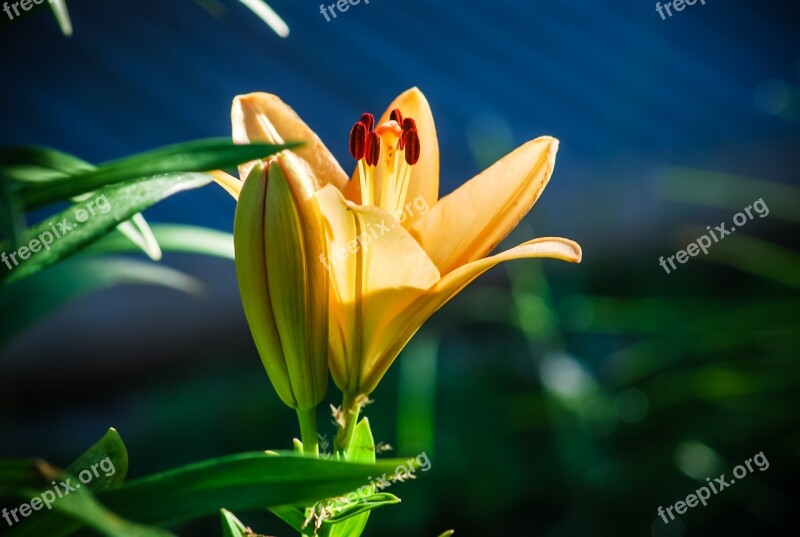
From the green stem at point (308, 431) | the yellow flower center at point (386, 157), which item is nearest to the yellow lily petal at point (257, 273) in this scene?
the green stem at point (308, 431)

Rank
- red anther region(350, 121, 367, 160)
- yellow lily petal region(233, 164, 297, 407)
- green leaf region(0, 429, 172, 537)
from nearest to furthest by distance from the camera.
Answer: green leaf region(0, 429, 172, 537) < yellow lily petal region(233, 164, 297, 407) < red anther region(350, 121, 367, 160)

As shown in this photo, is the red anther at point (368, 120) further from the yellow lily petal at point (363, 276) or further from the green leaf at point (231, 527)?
the green leaf at point (231, 527)

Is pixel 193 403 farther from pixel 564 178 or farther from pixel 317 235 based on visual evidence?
pixel 317 235

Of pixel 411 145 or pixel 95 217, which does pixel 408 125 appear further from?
pixel 95 217

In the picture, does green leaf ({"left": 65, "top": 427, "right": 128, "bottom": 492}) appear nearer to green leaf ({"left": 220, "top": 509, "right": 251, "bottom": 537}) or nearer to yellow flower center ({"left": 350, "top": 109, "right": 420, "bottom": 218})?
green leaf ({"left": 220, "top": 509, "right": 251, "bottom": 537})

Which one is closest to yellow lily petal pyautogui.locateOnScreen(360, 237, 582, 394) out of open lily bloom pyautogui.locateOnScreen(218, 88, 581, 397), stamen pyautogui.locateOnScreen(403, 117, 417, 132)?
open lily bloom pyautogui.locateOnScreen(218, 88, 581, 397)

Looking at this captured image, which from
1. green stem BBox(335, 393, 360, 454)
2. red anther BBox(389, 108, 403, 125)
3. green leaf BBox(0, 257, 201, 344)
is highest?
red anther BBox(389, 108, 403, 125)
